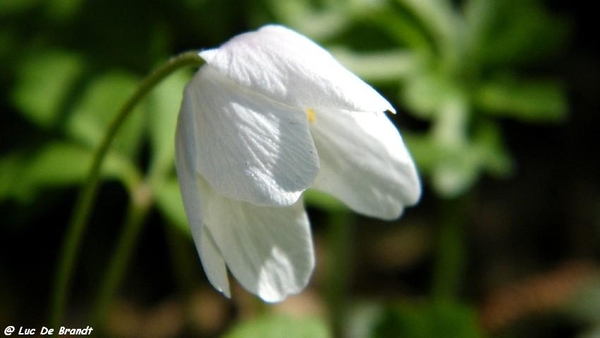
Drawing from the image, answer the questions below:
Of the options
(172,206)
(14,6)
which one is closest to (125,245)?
(172,206)

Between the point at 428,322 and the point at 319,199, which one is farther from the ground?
the point at 319,199

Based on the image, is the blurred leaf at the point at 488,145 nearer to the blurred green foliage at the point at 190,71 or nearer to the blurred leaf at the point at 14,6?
the blurred green foliage at the point at 190,71

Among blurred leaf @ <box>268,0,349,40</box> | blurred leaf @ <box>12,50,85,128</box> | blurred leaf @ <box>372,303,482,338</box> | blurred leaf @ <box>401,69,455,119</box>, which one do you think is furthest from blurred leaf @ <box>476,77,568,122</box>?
blurred leaf @ <box>12,50,85,128</box>

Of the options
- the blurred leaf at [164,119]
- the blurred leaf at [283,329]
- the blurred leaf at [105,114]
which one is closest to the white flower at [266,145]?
the blurred leaf at [283,329]

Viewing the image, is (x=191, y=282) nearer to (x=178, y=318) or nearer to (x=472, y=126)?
(x=178, y=318)

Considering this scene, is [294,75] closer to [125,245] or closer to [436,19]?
[125,245]

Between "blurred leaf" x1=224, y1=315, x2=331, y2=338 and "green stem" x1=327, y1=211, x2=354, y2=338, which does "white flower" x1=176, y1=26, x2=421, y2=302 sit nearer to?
"blurred leaf" x1=224, y1=315, x2=331, y2=338
